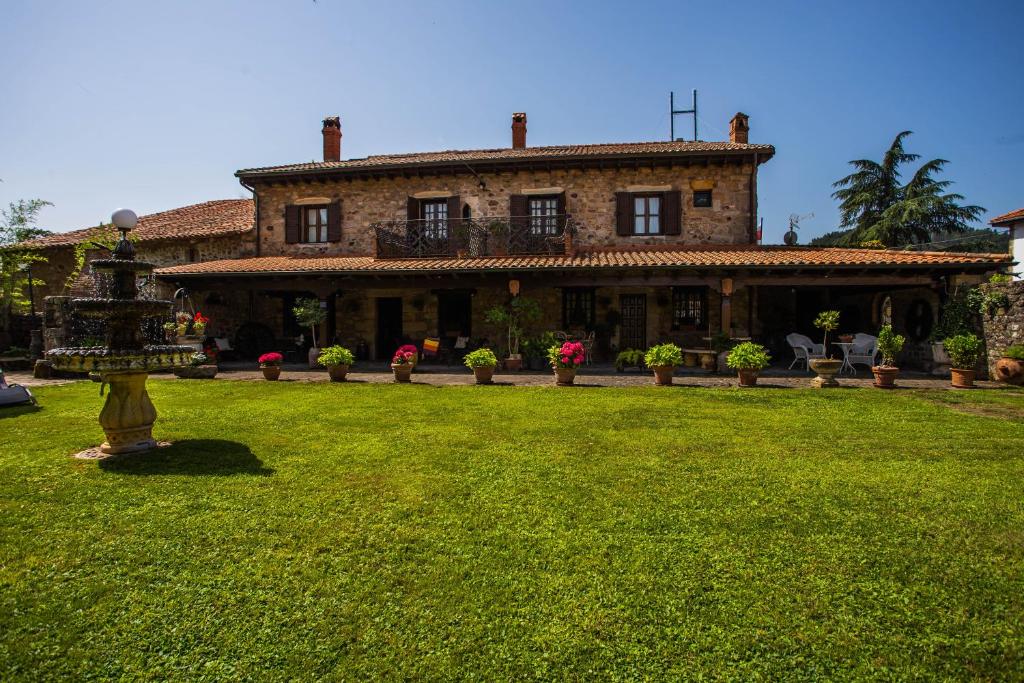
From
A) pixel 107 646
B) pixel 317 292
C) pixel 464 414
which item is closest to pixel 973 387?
pixel 464 414

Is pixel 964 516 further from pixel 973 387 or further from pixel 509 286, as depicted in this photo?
pixel 509 286

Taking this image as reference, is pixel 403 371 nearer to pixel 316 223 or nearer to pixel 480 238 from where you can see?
pixel 480 238

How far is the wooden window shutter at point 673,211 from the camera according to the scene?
1368 cm

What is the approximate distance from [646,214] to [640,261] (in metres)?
2.95

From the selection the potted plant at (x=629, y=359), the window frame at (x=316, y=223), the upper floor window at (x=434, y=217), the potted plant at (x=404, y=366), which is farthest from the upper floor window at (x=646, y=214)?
the window frame at (x=316, y=223)

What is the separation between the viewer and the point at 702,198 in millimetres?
13797

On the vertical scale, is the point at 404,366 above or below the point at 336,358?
below

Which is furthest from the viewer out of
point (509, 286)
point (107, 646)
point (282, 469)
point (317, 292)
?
point (317, 292)

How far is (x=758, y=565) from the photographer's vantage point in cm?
274

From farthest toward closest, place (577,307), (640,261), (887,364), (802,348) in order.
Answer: (577,307) < (802,348) < (640,261) < (887,364)

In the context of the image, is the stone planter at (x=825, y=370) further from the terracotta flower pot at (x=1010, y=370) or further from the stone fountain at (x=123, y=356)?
the stone fountain at (x=123, y=356)

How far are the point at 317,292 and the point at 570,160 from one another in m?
7.75

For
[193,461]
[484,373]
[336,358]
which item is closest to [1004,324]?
[484,373]

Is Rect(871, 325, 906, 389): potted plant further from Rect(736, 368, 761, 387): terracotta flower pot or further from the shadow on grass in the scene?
the shadow on grass
